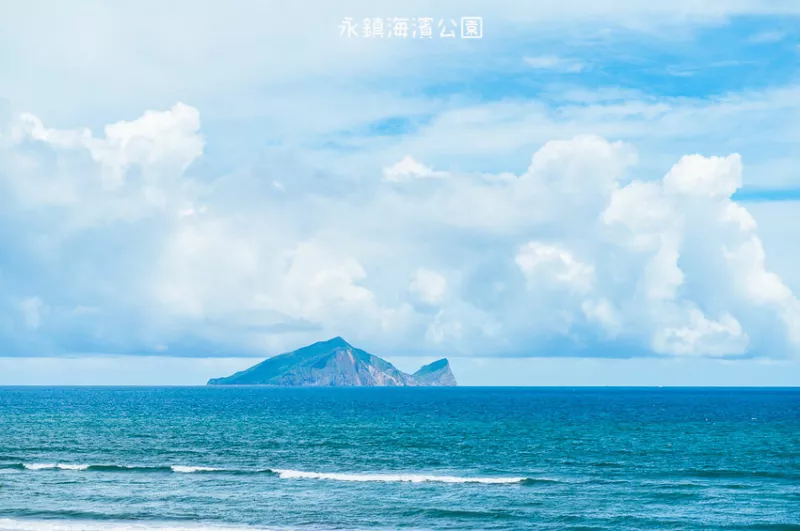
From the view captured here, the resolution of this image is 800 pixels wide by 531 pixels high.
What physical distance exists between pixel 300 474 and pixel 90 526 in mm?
20010

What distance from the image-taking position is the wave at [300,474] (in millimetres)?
58406

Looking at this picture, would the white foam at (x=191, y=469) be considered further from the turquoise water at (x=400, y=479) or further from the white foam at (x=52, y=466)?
the white foam at (x=52, y=466)

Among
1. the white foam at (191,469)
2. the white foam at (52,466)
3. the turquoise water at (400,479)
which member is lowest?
the turquoise water at (400,479)

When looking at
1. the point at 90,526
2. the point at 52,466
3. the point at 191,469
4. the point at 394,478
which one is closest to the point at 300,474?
the point at 394,478

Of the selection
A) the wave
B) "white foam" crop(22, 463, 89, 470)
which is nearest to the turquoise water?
the wave

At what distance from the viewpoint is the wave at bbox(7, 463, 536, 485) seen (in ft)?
192

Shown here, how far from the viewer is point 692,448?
8144cm

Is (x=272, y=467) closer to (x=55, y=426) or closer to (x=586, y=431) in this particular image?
(x=586, y=431)

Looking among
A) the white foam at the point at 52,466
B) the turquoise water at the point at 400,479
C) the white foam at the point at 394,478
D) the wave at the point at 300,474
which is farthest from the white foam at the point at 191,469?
the white foam at the point at 52,466

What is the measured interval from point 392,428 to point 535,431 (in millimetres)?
19408

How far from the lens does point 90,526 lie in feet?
143

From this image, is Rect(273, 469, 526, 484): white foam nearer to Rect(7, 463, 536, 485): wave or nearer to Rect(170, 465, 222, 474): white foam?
Rect(7, 463, 536, 485): wave

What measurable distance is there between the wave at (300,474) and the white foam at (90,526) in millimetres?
16763

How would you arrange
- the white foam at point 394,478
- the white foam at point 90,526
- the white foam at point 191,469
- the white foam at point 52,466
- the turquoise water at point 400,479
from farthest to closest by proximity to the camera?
1. the white foam at point 52,466
2. the white foam at point 191,469
3. the white foam at point 394,478
4. the turquoise water at point 400,479
5. the white foam at point 90,526
